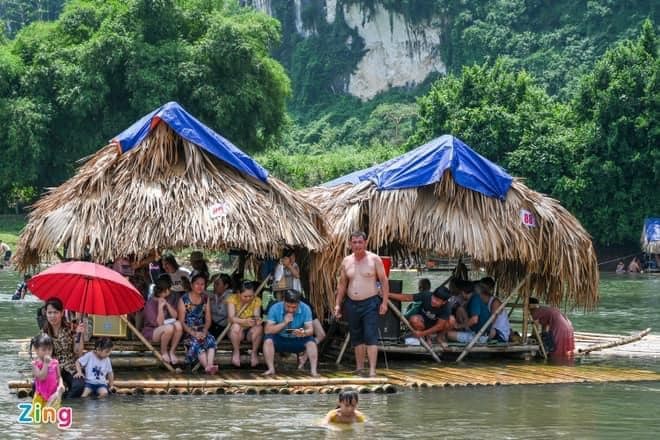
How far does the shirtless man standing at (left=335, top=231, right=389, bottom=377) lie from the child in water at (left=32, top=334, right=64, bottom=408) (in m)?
3.17

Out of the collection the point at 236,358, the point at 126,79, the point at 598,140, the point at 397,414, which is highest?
the point at 126,79

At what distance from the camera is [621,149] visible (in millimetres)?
41281

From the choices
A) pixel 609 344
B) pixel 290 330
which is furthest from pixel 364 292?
pixel 609 344

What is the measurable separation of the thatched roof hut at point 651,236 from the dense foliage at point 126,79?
1358 centimetres

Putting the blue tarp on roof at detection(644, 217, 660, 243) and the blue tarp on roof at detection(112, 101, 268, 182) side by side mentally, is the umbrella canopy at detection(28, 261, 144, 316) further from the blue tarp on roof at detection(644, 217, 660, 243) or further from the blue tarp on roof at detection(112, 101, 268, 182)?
the blue tarp on roof at detection(644, 217, 660, 243)

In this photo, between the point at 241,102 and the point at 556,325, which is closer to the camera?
the point at 556,325

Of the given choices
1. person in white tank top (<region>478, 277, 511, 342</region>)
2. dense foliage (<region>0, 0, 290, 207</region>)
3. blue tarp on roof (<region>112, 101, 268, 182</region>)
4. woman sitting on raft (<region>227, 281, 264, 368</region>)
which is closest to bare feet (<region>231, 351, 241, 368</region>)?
woman sitting on raft (<region>227, 281, 264, 368</region>)

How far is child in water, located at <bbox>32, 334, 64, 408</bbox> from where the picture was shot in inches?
375

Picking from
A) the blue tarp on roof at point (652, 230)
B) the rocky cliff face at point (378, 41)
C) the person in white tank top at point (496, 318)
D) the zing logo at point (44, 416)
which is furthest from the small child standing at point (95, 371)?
the rocky cliff face at point (378, 41)

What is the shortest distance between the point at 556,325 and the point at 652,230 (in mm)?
27316

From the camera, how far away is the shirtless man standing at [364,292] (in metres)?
11.8

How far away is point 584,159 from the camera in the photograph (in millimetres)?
42000

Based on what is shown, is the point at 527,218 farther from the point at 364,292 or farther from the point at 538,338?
the point at 364,292

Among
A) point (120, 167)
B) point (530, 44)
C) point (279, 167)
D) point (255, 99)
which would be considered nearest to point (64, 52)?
point (255, 99)
